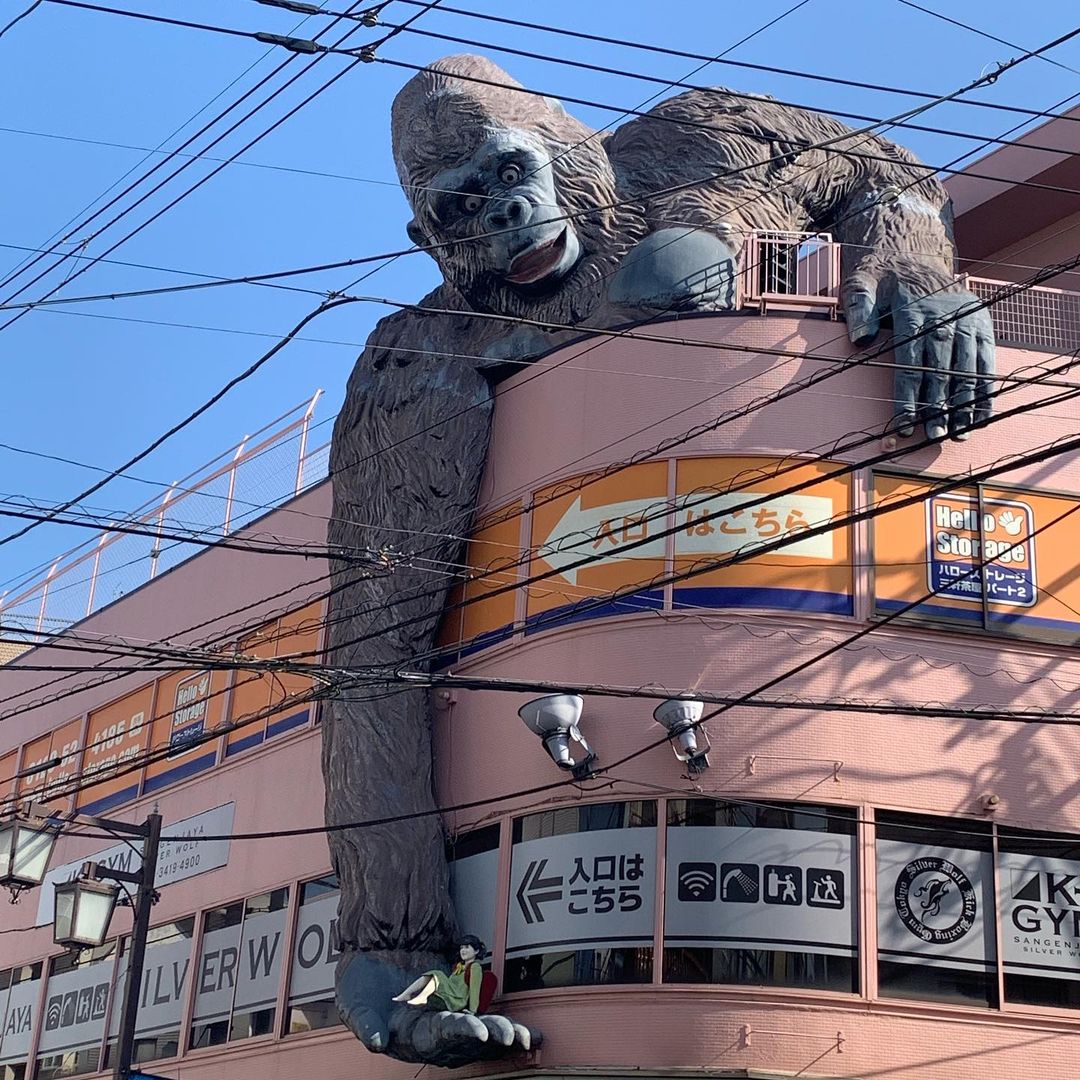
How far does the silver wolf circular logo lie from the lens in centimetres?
1633

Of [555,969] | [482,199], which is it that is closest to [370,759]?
[555,969]

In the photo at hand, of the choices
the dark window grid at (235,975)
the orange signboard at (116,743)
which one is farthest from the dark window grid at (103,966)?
the orange signboard at (116,743)

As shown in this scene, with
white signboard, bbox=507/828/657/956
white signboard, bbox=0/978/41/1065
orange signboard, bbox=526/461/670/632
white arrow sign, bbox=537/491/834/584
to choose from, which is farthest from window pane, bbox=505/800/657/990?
white signboard, bbox=0/978/41/1065

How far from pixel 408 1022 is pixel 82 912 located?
11.8 feet

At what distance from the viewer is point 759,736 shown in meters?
16.7

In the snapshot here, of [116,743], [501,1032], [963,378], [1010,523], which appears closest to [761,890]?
[501,1032]

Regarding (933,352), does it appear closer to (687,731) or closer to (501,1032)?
(687,731)

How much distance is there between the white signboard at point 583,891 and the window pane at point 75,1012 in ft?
27.8

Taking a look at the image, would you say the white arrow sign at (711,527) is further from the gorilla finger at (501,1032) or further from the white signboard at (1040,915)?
the gorilla finger at (501,1032)

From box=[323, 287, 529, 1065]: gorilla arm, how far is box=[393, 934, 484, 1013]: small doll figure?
6.3 inches

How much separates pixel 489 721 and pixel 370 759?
4.53 ft

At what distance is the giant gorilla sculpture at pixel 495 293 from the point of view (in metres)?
18.1

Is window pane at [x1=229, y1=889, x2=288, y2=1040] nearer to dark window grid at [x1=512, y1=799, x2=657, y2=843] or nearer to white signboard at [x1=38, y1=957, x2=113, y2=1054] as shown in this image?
white signboard at [x1=38, y1=957, x2=113, y2=1054]

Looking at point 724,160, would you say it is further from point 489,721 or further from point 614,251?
point 489,721
